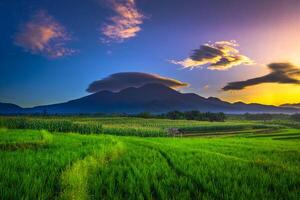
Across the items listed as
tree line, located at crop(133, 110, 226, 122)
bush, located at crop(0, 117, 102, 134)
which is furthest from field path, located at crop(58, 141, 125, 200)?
tree line, located at crop(133, 110, 226, 122)

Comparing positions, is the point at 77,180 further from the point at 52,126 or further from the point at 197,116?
the point at 197,116

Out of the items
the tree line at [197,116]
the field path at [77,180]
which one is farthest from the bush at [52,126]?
the tree line at [197,116]

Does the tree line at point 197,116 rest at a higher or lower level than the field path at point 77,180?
higher

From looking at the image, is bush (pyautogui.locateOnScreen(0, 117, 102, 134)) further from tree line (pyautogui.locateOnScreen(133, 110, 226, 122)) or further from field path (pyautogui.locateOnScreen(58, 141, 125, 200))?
tree line (pyautogui.locateOnScreen(133, 110, 226, 122))

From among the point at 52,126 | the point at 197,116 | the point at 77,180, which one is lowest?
the point at 77,180

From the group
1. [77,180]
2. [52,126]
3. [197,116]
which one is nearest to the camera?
[77,180]

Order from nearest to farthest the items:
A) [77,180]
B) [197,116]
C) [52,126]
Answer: [77,180], [52,126], [197,116]

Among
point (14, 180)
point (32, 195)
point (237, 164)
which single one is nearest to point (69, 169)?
point (14, 180)

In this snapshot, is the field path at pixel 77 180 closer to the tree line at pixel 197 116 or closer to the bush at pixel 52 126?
the bush at pixel 52 126

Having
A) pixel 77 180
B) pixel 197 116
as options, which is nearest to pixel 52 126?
pixel 77 180

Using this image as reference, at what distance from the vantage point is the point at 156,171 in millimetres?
8109

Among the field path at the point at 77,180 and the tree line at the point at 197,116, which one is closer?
the field path at the point at 77,180

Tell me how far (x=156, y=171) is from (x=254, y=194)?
3.14 meters

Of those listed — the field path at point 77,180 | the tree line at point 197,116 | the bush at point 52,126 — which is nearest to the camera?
the field path at point 77,180
